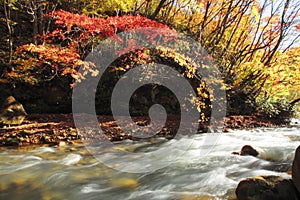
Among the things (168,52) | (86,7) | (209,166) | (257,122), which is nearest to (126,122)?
(168,52)

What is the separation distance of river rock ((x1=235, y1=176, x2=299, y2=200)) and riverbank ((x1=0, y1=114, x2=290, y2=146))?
4.17m

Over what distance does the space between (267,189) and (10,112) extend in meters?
6.43

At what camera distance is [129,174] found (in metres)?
3.90

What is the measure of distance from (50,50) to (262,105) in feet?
32.2

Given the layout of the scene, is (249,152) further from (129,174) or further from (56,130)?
(56,130)

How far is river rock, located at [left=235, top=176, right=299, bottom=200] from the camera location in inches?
98.4

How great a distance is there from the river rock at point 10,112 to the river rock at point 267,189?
5.96 metres

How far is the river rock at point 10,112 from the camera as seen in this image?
5.77m

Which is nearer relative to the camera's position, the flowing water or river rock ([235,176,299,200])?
river rock ([235,176,299,200])

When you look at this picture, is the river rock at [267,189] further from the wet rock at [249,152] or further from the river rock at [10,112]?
the river rock at [10,112]

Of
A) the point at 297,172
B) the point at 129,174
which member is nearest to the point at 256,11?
the point at 297,172

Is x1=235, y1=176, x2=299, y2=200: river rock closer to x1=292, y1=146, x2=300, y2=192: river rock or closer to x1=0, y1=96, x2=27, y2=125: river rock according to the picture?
x1=292, y1=146, x2=300, y2=192: river rock

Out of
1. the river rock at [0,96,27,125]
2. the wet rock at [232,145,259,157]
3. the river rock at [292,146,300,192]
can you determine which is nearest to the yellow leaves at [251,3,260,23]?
the wet rock at [232,145,259,157]

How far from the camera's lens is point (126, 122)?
7328mm
